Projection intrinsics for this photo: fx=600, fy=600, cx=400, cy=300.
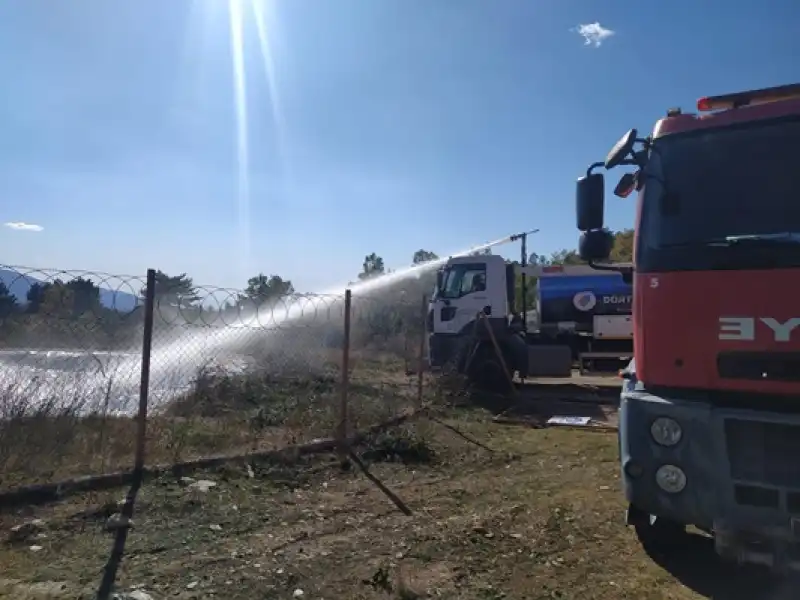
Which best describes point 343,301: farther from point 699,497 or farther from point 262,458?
point 699,497

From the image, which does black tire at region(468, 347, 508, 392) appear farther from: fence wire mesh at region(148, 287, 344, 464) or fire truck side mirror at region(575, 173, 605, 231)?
fire truck side mirror at region(575, 173, 605, 231)

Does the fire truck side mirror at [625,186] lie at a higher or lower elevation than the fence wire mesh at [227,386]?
higher

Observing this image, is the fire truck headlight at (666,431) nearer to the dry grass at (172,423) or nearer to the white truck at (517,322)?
the dry grass at (172,423)

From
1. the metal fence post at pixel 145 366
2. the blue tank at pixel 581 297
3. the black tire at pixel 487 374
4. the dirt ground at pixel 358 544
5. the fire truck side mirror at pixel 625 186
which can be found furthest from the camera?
the blue tank at pixel 581 297

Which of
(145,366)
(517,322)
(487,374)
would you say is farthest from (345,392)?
(517,322)

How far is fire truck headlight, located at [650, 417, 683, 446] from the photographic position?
3.37 m

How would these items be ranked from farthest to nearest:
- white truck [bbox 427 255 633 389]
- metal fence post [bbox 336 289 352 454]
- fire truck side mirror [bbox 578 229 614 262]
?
white truck [bbox 427 255 633 389] < metal fence post [bbox 336 289 352 454] < fire truck side mirror [bbox 578 229 614 262]

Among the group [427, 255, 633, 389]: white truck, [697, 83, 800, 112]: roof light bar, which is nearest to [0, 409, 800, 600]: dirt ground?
[697, 83, 800, 112]: roof light bar

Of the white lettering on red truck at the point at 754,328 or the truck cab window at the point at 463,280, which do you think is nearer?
the white lettering on red truck at the point at 754,328

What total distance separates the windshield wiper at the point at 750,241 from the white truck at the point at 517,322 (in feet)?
27.8

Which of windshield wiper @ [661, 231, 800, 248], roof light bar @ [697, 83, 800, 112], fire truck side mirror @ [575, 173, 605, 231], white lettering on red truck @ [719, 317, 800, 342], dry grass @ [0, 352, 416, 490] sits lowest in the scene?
dry grass @ [0, 352, 416, 490]

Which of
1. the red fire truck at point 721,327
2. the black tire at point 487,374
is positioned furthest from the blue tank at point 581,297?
the red fire truck at point 721,327

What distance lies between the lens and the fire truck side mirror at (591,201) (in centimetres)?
416

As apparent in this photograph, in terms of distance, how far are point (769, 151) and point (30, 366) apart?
6.39 metres
